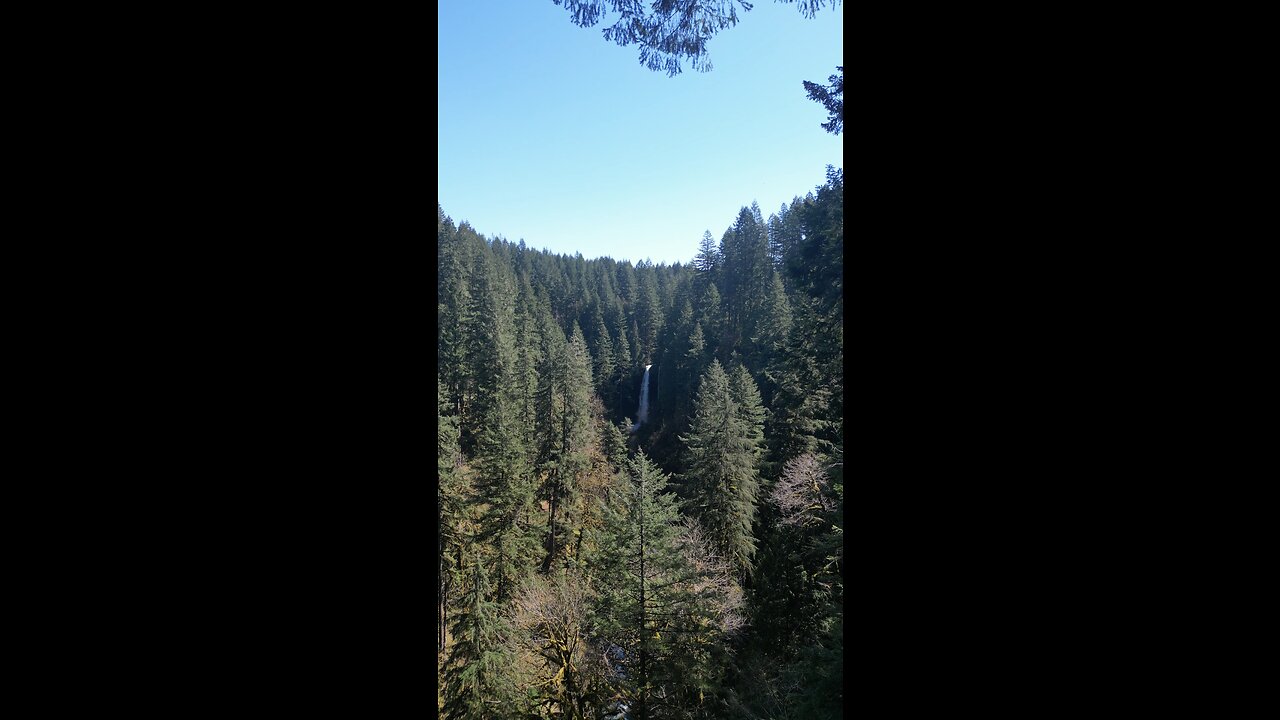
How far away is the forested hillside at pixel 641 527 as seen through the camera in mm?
10492

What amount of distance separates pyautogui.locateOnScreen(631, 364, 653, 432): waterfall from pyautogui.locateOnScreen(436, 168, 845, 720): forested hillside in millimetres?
9070

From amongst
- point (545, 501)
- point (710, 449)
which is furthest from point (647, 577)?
point (545, 501)

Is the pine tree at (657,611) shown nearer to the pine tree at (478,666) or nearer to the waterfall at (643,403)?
the pine tree at (478,666)

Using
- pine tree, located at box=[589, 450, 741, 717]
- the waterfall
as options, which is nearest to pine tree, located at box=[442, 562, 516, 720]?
pine tree, located at box=[589, 450, 741, 717]

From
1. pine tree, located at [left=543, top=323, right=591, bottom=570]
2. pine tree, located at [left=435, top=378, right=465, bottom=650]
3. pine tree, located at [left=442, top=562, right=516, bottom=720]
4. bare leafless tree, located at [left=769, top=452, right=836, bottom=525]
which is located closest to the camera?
bare leafless tree, located at [left=769, top=452, right=836, bottom=525]

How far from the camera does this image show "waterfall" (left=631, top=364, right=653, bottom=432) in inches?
1713

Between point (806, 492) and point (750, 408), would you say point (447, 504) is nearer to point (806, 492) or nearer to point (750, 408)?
point (806, 492)

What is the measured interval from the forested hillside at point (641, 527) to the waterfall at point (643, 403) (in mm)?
9070

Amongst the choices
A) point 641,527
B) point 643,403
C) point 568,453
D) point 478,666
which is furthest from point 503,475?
point 643,403

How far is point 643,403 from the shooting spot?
46.2 metres

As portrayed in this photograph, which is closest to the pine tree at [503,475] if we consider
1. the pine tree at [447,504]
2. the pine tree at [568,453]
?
the pine tree at [447,504]

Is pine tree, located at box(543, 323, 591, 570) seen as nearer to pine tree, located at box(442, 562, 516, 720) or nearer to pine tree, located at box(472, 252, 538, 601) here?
pine tree, located at box(472, 252, 538, 601)
